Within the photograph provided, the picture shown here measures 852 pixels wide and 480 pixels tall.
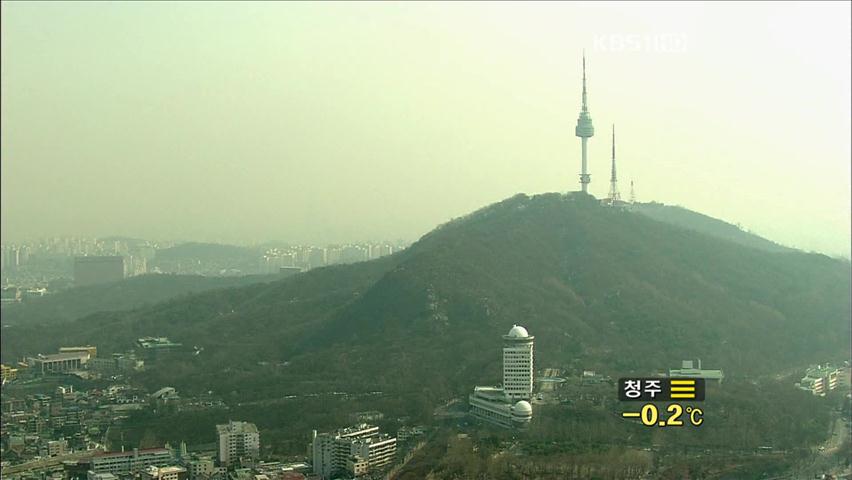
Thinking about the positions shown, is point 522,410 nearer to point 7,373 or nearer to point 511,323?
point 511,323

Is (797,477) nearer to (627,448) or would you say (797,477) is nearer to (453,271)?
(627,448)

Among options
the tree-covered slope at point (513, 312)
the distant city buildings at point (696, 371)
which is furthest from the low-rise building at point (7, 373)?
the distant city buildings at point (696, 371)

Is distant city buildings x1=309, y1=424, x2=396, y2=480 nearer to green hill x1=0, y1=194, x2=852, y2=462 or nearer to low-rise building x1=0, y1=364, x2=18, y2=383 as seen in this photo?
green hill x1=0, y1=194, x2=852, y2=462

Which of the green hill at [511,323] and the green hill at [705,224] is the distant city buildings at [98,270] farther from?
the green hill at [705,224]
